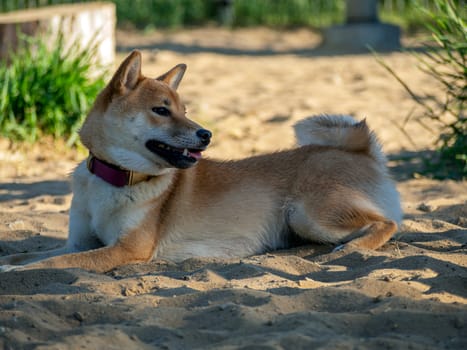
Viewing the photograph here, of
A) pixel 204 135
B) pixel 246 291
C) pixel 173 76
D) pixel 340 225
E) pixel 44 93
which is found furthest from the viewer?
pixel 44 93

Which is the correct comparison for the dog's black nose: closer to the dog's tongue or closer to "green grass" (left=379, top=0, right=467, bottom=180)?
the dog's tongue

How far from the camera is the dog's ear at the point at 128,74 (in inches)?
185

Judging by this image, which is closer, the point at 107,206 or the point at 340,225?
the point at 107,206

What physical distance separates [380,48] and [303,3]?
3481mm

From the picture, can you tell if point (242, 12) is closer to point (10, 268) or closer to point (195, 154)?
point (195, 154)

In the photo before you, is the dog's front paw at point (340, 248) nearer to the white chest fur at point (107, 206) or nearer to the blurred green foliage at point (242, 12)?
the white chest fur at point (107, 206)

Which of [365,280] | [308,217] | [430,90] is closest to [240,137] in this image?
[430,90]

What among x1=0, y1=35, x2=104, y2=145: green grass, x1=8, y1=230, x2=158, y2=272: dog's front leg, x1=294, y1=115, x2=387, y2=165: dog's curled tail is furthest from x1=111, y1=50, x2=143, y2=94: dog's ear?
x1=0, y1=35, x2=104, y2=145: green grass

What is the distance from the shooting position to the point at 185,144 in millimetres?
4695

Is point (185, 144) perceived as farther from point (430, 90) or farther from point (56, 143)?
point (430, 90)

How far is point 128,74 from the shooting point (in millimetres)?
4785

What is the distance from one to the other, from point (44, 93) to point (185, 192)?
344 cm

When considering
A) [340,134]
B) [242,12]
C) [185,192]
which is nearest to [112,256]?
[185,192]

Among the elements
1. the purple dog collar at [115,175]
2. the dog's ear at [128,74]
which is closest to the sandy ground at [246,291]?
the purple dog collar at [115,175]
